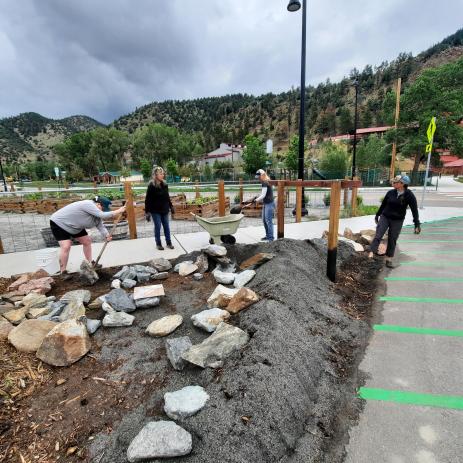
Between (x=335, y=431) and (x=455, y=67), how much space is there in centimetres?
3768

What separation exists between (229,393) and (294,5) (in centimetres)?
1022

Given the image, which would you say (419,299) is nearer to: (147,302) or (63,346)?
(147,302)

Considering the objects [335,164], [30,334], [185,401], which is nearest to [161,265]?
[30,334]

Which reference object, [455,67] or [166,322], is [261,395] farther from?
[455,67]

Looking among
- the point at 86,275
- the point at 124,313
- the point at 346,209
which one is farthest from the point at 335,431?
the point at 346,209

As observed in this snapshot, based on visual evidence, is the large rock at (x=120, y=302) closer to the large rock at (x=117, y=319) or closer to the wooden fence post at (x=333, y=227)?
the large rock at (x=117, y=319)

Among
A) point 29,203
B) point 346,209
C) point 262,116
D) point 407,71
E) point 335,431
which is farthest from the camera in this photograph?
point 262,116

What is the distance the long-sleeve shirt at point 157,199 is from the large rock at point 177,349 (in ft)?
10.6

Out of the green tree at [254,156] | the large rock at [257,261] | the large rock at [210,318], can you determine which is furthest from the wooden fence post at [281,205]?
the green tree at [254,156]

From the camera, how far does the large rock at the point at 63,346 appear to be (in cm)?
234

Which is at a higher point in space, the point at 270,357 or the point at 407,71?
the point at 407,71

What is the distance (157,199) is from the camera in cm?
528

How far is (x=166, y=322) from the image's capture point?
281 cm

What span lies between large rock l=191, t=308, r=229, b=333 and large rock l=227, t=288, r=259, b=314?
8cm
